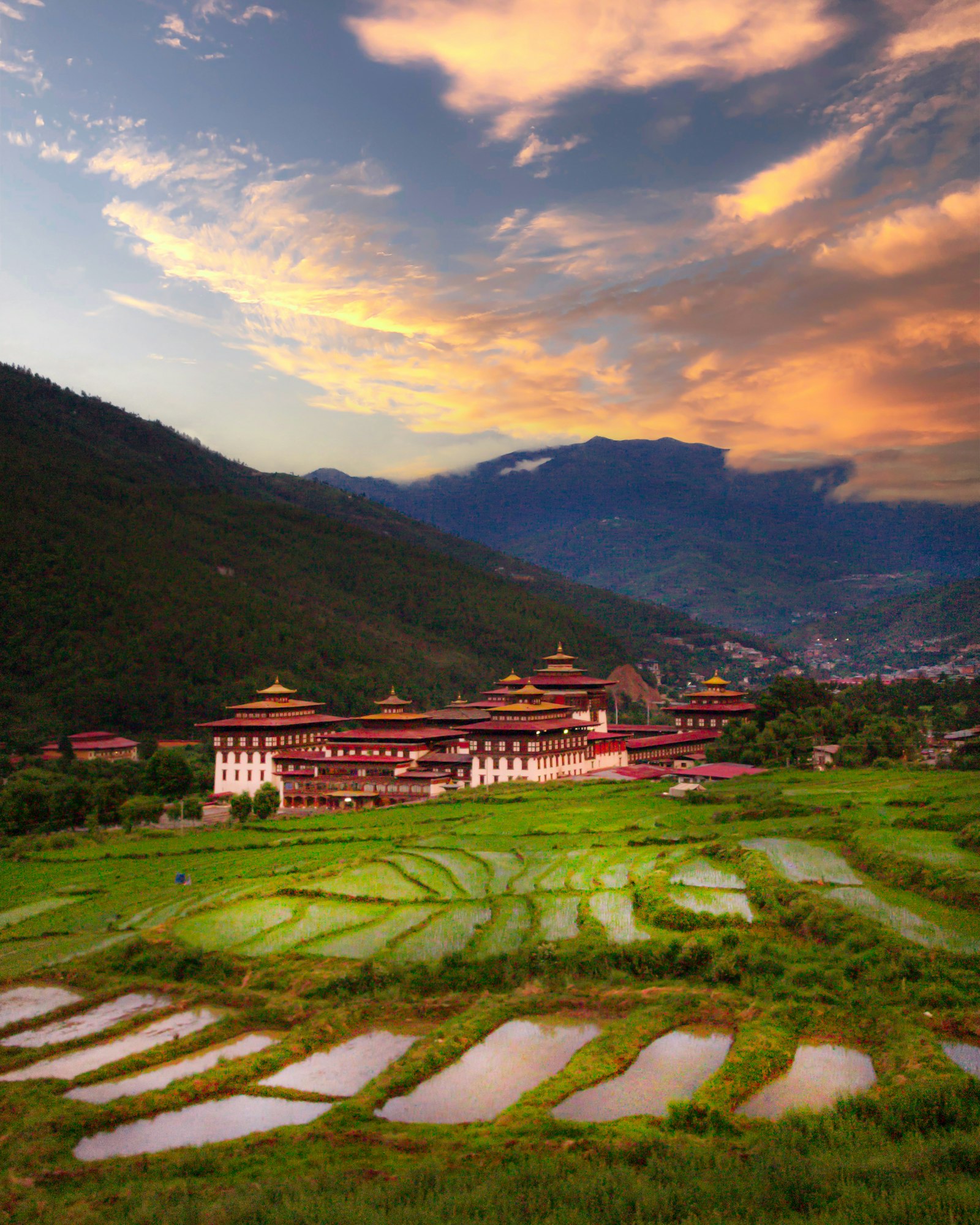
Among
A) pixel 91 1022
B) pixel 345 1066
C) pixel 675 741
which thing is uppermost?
pixel 675 741

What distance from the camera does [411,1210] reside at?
437 inches

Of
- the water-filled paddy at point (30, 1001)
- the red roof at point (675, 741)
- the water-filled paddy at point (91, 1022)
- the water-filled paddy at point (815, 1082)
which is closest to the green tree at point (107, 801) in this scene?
the water-filled paddy at point (30, 1001)

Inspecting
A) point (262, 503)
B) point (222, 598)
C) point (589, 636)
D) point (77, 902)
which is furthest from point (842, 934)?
point (262, 503)

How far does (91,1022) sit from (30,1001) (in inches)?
105

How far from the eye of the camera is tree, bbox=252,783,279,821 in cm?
5153

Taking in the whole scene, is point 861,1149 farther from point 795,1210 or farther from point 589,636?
point 589,636

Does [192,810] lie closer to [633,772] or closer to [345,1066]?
[633,772]

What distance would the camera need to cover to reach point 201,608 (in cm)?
11800

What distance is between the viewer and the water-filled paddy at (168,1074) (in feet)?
54.3

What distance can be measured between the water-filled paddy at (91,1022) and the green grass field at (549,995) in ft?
1.31

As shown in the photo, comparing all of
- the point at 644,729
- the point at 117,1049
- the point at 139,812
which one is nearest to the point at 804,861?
the point at 117,1049

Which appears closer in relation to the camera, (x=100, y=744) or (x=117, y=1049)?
(x=117, y=1049)

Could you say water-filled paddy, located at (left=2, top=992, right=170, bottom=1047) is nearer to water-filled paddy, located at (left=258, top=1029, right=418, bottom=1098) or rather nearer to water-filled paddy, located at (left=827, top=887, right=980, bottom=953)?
water-filled paddy, located at (left=258, top=1029, right=418, bottom=1098)

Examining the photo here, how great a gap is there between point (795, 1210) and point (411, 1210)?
438cm
